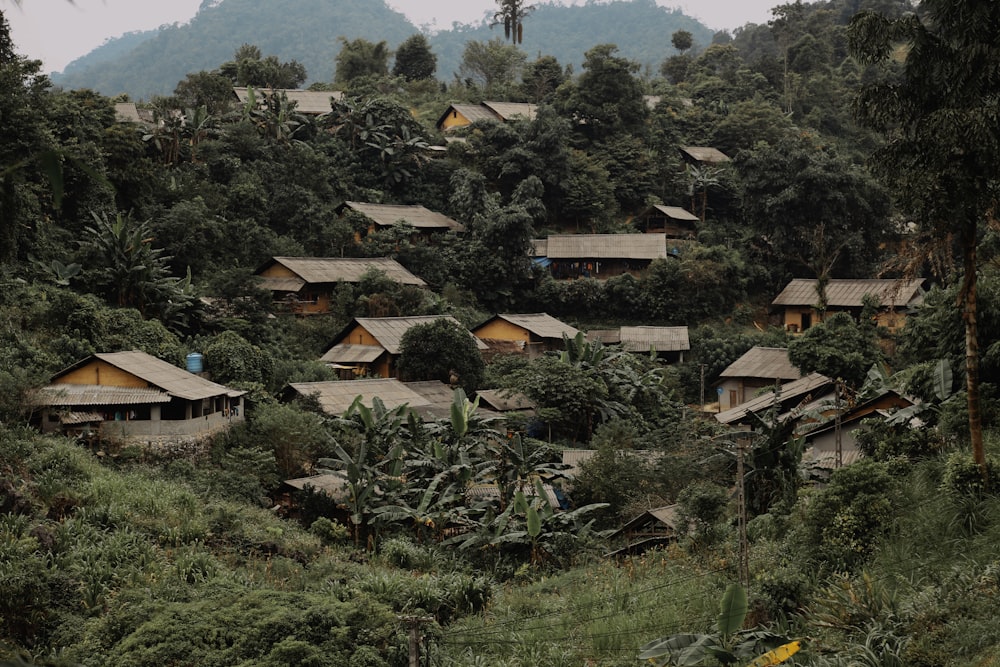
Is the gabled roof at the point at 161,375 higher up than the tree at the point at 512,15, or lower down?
lower down

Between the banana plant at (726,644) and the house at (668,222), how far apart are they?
3700 centimetres

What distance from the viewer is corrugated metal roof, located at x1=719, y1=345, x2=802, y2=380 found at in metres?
31.7

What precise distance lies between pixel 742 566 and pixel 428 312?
2561 centimetres

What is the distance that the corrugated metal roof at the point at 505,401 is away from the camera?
2889 centimetres

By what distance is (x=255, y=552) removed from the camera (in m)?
16.9

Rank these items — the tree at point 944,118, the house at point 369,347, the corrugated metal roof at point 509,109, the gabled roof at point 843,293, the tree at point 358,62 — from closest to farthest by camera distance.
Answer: the tree at point 944,118 < the house at point 369,347 < the gabled roof at point 843,293 < the corrugated metal roof at point 509,109 < the tree at point 358,62

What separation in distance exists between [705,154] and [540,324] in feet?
62.1

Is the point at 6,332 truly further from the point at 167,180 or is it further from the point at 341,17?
the point at 341,17

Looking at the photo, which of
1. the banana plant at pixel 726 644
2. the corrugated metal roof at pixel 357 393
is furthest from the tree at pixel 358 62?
the banana plant at pixel 726 644

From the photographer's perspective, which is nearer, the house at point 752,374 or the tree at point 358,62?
the house at point 752,374

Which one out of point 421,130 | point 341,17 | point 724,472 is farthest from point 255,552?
point 341,17

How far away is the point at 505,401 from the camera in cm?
2916

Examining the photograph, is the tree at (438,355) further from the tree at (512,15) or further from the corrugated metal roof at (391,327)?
the tree at (512,15)

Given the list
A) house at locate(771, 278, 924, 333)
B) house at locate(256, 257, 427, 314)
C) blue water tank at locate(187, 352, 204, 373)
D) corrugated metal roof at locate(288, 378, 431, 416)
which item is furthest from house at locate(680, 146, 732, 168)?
blue water tank at locate(187, 352, 204, 373)
